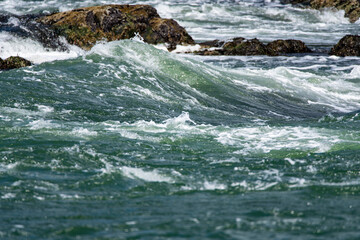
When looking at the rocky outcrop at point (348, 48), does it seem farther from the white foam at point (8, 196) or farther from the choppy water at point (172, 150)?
the white foam at point (8, 196)

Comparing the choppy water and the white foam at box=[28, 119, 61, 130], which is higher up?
the white foam at box=[28, 119, 61, 130]

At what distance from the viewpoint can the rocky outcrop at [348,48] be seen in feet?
70.7

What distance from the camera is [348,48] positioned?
858 inches

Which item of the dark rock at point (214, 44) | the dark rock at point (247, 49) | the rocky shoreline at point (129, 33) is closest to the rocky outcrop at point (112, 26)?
the rocky shoreline at point (129, 33)

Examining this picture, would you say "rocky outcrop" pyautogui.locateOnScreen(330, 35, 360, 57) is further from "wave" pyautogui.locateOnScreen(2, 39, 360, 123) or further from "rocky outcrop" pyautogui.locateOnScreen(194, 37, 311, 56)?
"wave" pyautogui.locateOnScreen(2, 39, 360, 123)

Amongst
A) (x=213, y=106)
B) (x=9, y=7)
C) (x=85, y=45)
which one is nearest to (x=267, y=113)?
(x=213, y=106)

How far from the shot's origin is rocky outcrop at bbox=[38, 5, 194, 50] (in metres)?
21.4

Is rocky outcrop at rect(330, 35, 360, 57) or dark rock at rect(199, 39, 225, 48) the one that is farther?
dark rock at rect(199, 39, 225, 48)

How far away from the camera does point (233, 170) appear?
6648mm

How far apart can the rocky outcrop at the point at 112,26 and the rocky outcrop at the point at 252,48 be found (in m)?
1.48

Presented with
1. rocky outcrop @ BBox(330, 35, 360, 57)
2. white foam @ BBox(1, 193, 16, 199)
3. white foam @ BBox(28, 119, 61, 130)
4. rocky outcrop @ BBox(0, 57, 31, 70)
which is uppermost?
rocky outcrop @ BBox(0, 57, 31, 70)

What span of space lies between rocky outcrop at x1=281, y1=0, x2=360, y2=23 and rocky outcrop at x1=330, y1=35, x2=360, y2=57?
1630 cm

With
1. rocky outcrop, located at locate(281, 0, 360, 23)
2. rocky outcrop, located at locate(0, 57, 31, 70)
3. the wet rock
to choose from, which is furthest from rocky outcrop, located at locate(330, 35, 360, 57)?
rocky outcrop, located at locate(281, 0, 360, 23)

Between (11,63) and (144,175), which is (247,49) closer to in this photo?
(11,63)
